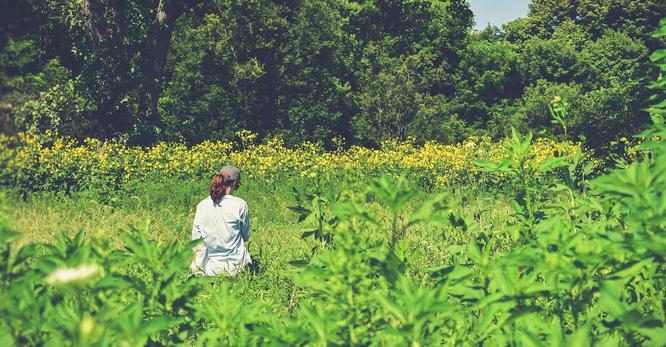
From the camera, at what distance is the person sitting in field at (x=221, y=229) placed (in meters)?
6.06

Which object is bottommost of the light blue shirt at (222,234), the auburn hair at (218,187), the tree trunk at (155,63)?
the light blue shirt at (222,234)

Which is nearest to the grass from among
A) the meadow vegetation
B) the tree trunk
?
the meadow vegetation

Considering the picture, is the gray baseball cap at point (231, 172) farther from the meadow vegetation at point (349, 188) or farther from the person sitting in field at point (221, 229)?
the meadow vegetation at point (349, 188)

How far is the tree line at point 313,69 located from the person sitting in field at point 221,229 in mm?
1731

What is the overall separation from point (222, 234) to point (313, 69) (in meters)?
18.3

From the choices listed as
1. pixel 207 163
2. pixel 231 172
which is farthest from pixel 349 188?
pixel 207 163

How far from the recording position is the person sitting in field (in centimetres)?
606

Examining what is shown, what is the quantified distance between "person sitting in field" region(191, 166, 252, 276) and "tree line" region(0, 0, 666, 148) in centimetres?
173

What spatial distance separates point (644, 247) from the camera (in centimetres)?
165

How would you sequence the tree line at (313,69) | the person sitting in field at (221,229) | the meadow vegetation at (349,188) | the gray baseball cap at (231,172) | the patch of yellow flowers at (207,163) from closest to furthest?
1. the meadow vegetation at (349,188)
2. the person sitting in field at (221,229)
3. the gray baseball cap at (231,172)
4. the tree line at (313,69)
5. the patch of yellow flowers at (207,163)

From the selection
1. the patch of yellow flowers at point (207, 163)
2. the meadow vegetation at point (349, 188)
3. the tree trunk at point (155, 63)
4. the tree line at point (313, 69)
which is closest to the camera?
the meadow vegetation at point (349, 188)

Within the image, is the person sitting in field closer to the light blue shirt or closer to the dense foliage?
the light blue shirt

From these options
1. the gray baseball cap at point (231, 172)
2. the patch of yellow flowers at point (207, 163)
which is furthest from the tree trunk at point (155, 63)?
the gray baseball cap at point (231, 172)

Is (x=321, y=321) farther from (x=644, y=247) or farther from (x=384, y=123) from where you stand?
(x=384, y=123)
